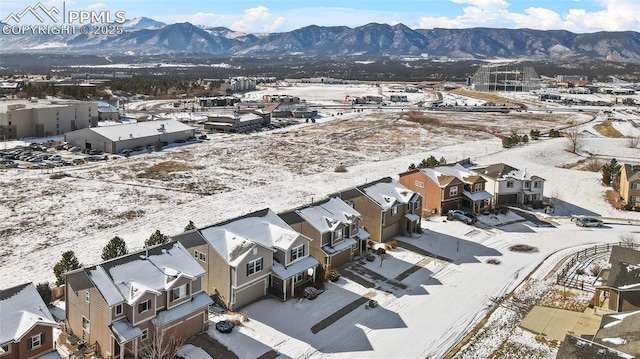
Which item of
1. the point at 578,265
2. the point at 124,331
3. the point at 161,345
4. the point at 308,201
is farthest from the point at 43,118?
the point at 578,265

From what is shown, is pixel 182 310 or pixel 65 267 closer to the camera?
pixel 182 310

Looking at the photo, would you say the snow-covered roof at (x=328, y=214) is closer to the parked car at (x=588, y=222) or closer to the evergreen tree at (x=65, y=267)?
the evergreen tree at (x=65, y=267)

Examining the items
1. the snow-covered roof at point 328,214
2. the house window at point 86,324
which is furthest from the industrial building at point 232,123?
the house window at point 86,324

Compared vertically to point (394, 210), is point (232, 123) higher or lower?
higher

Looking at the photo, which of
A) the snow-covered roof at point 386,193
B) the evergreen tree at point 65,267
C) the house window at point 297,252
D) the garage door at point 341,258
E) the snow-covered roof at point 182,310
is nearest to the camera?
the snow-covered roof at point 182,310

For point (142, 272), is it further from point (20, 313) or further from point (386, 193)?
point (386, 193)
